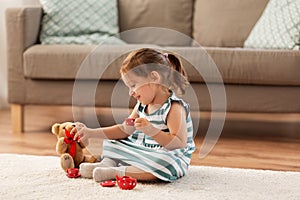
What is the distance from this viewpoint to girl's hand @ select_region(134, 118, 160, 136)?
1.88 m

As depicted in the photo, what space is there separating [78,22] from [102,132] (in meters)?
1.38

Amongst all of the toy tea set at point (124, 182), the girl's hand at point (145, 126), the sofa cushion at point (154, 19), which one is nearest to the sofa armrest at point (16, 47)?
the sofa cushion at point (154, 19)

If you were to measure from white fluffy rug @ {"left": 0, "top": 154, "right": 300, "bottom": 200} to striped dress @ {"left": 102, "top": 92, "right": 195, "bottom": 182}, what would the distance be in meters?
0.05

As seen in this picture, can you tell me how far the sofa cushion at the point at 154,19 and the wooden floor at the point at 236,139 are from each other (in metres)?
0.57

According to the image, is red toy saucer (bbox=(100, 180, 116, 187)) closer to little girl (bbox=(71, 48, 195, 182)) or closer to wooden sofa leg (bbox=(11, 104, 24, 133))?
little girl (bbox=(71, 48, 195, 182))

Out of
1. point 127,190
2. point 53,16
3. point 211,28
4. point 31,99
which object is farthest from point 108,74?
point 127,190

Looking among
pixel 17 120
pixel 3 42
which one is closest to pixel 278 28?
pixel 17 120

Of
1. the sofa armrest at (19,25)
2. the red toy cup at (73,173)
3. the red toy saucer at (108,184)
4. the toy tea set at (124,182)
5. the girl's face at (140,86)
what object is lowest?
the red toy cup at (73,173)

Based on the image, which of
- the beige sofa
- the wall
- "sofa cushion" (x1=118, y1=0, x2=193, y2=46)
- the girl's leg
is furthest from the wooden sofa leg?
the girl's leg

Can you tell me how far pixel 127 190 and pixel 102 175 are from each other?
0.13 m

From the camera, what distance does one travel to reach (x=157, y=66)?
6.59 ft

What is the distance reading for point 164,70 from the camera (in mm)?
2039

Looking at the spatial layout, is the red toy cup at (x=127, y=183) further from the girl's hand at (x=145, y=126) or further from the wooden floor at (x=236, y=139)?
the wooden floor at (x=236, y=139)

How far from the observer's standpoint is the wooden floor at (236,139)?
2.49 metres
